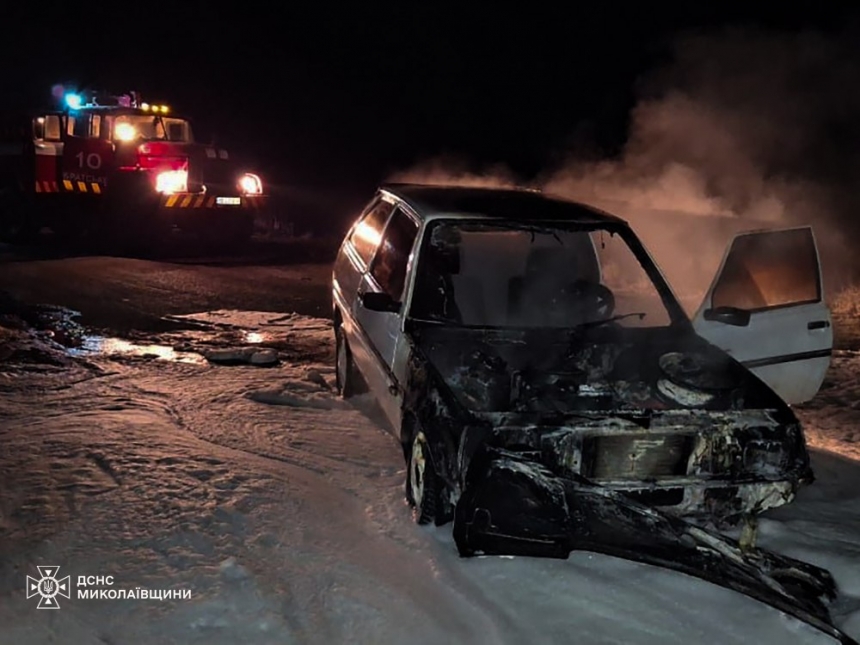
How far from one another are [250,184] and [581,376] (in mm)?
10857

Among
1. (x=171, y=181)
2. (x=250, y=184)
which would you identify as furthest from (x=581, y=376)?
(x=250, y=184)

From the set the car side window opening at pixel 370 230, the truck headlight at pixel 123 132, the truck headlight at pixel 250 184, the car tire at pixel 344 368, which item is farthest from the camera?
the truck headlight at pixel 250 184

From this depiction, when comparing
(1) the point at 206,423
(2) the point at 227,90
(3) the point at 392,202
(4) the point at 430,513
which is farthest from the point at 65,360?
(2) the point at 227,90

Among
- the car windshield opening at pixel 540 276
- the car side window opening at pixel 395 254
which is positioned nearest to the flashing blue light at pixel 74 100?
the car side window opening at pixel 395 254

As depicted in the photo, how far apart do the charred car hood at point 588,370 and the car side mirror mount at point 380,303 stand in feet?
0.81

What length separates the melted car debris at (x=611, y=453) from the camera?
3.47 m

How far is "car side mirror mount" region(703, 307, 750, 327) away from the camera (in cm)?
471

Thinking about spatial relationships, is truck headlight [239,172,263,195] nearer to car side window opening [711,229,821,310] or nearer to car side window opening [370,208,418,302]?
car side window opening [370,208,418,302]

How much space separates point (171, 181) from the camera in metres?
13.2

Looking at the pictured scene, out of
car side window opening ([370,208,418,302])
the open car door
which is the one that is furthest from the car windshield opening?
the open car door

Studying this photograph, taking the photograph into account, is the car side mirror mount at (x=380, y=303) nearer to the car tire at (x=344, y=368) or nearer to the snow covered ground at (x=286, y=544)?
the snow covered ground at (x=286, y=544)

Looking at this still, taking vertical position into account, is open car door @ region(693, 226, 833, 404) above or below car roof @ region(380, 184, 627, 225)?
below

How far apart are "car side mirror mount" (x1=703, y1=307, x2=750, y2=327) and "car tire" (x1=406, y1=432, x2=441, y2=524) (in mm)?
1796

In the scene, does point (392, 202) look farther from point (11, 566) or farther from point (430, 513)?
point (11, 566)
